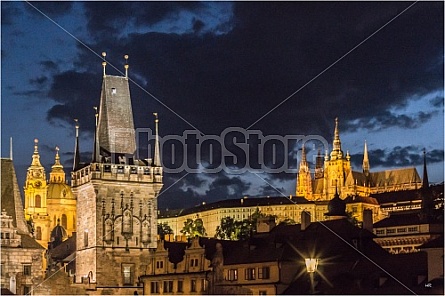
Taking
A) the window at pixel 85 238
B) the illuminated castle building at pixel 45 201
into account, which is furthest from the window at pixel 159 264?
the illuminated castle building at pixel 45 201

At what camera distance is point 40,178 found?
193m

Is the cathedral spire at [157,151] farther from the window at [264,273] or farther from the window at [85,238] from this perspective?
the window at [264,273]

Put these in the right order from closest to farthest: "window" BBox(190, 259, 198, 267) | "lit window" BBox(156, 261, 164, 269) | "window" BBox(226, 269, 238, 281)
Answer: "window" BBox(226, 269, 238, 281), "window" BBox(190, 259, 198, 267), "lit window" BBox(156, 261, 164, 269)

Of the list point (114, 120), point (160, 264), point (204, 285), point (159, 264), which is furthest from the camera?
point (114, 120)

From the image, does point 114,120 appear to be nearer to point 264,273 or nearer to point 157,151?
point 157,151

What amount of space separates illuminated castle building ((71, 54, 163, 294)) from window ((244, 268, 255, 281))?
12.3m

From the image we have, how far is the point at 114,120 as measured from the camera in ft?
284

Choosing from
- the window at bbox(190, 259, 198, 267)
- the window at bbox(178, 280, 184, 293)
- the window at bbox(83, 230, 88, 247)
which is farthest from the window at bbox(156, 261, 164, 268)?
the window at bbox(83, 230, 88, 247)

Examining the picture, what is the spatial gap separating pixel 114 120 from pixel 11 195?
55.4 feet

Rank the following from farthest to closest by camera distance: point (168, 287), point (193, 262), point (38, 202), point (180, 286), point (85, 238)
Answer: point (38, 202), point (85, 238), point (168, 287), point (180, 286), point (193, 262)

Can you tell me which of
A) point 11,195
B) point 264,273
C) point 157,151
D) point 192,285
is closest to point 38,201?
point 157,151

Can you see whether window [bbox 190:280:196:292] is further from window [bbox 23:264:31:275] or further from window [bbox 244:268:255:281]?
window [bbox 23:264:31:275]

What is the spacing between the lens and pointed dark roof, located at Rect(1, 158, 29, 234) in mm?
71325

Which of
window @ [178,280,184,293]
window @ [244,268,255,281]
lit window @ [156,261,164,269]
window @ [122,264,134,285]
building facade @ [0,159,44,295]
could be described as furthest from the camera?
window @ [122,264,134,285]
